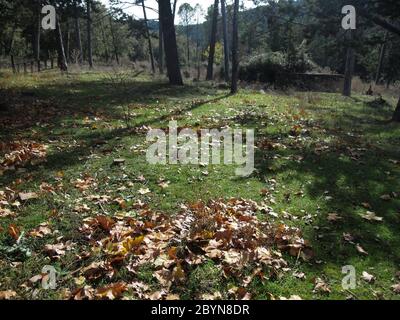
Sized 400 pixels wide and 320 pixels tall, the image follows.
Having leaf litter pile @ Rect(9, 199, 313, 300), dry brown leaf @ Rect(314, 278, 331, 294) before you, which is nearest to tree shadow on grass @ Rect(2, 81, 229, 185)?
leaf litter pile @ Rect(9, 199, 313, 300)

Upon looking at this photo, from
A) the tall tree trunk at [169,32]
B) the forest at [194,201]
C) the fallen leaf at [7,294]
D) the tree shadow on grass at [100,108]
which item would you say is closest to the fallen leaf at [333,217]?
the forest at [194,201]

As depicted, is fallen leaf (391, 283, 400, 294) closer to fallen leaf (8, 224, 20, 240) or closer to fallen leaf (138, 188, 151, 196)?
fallen leaf (138, 188, 151, 196)

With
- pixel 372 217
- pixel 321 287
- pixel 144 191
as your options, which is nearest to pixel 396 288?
pixel 321 287

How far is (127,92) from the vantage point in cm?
1658

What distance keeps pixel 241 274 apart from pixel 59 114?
9.09 meters

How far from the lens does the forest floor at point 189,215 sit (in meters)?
4.40

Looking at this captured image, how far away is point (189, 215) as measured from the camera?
5.84 metres

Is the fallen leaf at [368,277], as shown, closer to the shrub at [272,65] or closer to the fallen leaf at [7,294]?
the fallen leaf at [7,294]

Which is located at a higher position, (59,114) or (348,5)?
(348,5)

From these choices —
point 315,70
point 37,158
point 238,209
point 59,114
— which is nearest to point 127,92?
point 59,114

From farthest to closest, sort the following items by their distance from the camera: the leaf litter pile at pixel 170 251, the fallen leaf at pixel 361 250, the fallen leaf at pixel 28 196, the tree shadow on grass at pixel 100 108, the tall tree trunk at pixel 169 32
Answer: the tall tree trunk at pixel 169 32, the tree shadow on grass at pixel 100 108, the fallen leaf at pixel 28 196, the fallen leaf at pixel 361 250, the leaf litter pile at pixel 170 251

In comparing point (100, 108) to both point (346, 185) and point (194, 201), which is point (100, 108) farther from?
point (346, 185)
